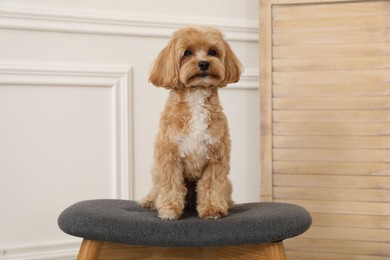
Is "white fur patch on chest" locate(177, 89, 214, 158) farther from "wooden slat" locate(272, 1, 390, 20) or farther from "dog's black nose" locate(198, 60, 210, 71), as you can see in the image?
"wooden slat" locate(272, 1, 390, 20)

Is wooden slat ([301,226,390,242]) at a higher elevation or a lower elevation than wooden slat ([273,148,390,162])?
lower

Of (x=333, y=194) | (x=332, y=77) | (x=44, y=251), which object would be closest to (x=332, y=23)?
(x=332, y=77)

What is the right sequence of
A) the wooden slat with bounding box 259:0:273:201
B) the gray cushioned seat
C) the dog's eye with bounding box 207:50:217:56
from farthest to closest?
the wooden slat with bounding box 259:0:273:201
the dog's eye with bounding box 207:50:217:56
the gray cushioned seat

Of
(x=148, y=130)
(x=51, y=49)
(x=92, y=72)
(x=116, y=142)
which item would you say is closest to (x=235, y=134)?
(x=148, y=130)

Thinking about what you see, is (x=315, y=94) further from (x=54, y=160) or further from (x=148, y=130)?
(x=54, y=160)

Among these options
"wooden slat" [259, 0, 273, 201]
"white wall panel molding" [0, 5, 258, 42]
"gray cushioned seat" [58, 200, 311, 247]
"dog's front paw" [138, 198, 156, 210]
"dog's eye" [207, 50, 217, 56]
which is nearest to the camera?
"gray cushioned seat" [58, 200, 311, 247]

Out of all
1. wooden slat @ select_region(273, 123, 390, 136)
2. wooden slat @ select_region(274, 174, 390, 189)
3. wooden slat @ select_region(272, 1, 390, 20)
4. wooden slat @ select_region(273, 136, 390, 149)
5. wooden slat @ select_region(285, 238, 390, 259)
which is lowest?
wooden slat @ select_region(285, 238, 390, 259)

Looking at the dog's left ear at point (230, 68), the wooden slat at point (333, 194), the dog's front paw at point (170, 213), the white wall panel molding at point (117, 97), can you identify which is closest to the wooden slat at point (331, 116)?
the wooden slat at point (333, 194)

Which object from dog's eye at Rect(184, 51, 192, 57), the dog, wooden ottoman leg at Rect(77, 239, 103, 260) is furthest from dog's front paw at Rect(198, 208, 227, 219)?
dog's eye at Rect(184, 51, 192, 57)

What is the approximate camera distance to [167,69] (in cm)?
122

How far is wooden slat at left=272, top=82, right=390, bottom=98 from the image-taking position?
1.78 metres

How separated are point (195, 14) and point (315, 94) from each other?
1.78 feet

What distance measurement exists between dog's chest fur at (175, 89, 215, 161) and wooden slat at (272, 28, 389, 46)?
28.6 inches

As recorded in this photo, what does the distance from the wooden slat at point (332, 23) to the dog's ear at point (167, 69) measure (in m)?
0.75
